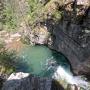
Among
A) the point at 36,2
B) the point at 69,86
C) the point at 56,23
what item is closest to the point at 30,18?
the point at 36,2

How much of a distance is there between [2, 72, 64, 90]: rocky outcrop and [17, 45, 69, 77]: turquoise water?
170 cm

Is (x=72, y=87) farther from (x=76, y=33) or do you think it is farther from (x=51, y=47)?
(x=51, y=47)

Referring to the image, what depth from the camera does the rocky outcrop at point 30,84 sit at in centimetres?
1352

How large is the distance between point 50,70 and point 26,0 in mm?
12246

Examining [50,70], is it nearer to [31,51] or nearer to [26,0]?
[31,51]

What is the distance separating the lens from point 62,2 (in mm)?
15672

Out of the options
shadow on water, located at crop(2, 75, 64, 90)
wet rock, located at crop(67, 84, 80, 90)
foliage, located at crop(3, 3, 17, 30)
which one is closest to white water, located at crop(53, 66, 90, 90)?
wet rock, located at crop(67, 84, 80, 90)

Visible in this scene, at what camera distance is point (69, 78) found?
1491 cm

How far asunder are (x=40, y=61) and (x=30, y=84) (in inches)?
169

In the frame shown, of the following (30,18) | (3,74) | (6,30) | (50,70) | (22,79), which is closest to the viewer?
(22,79)

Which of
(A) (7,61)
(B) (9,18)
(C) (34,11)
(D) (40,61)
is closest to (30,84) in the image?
(A) (7,61)

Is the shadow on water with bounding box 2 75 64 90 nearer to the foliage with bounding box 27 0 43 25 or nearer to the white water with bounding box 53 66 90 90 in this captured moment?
the white water with bounding box 53 66 90 90

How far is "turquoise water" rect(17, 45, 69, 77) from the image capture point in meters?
16.5

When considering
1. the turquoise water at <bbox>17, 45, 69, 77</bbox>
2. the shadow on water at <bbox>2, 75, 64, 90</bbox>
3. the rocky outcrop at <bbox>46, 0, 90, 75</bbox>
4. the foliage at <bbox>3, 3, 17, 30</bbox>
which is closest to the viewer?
the rocky outcrop at <bbox>46, 0, 90, 75</bbox>
